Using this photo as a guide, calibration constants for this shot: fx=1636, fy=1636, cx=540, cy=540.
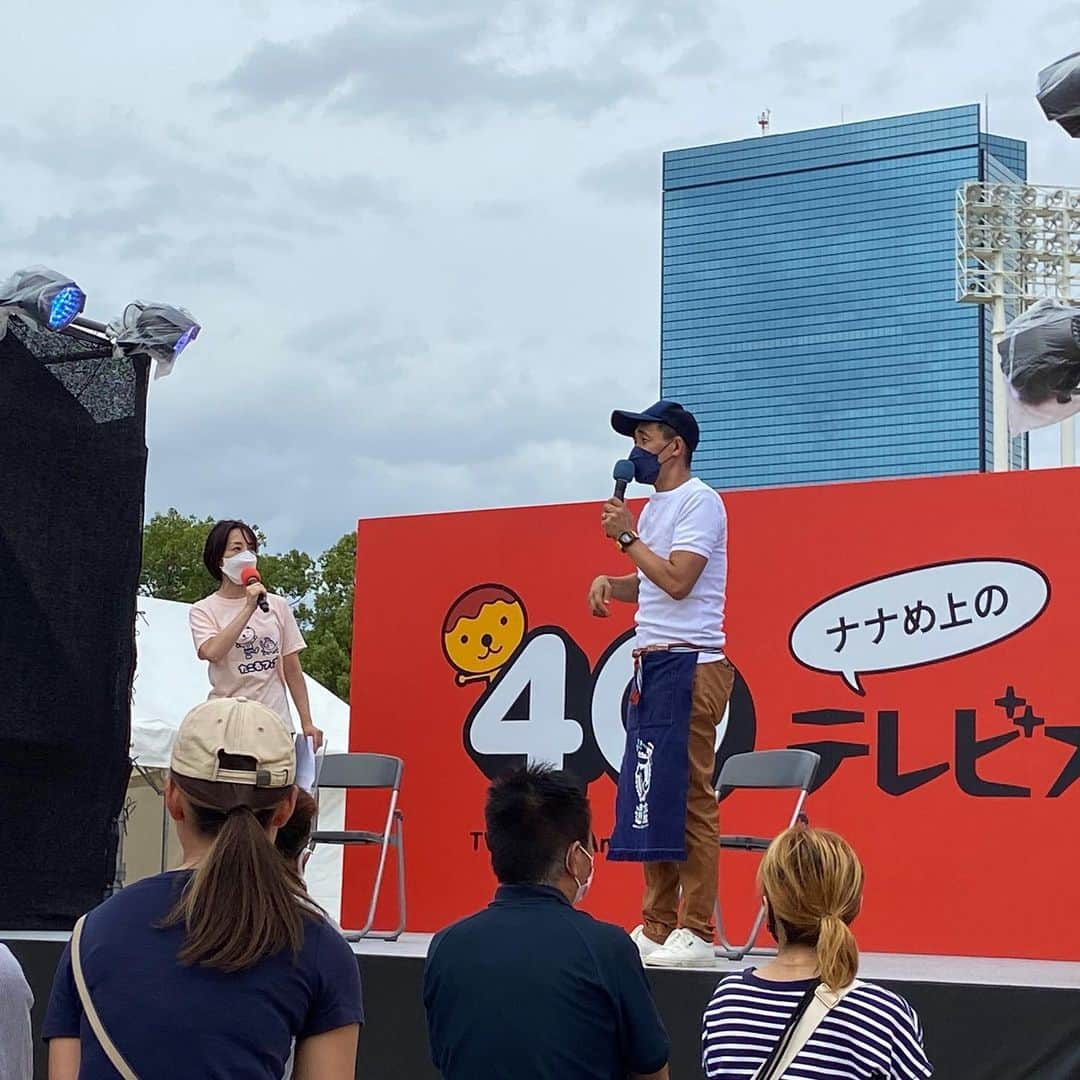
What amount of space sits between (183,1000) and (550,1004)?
21.3 inches

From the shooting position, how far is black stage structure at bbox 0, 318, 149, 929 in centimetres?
496

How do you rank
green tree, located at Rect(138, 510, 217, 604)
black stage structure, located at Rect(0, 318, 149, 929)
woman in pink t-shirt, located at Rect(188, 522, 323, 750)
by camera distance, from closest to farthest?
woman in pink t-shirt, located at Rect(188, 522, 323, 750), black stage structure, located at Rect(0, 318, 149, 929), green tree, located at Rect(138, 510, 217, 604)

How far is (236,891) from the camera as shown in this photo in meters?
1.57

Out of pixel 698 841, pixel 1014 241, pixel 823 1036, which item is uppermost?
pixel 1014 241

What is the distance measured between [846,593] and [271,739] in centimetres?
419

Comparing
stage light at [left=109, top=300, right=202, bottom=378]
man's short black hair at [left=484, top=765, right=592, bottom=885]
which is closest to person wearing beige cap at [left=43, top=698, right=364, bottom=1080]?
man's short black hair at [left=484, top=765, right=592, bottom=885]

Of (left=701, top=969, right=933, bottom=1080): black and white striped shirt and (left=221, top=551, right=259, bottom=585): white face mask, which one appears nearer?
(left=701, top=969, right=933, bottom=1080): black and white striped shirt

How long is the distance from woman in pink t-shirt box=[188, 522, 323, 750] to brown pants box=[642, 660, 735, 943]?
1.28 metres

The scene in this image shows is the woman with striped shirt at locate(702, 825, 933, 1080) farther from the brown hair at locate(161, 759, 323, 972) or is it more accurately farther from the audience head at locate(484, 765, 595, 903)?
the brown hair at locate(161, 759, 323, 972)

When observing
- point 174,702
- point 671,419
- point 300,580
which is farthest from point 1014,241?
point 671,419

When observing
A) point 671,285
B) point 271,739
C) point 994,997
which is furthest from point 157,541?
point 671,285

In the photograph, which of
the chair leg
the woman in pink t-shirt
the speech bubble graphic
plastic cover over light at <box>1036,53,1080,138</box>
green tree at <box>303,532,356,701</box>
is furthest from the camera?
green tree at <box>303,532,356,701</box>

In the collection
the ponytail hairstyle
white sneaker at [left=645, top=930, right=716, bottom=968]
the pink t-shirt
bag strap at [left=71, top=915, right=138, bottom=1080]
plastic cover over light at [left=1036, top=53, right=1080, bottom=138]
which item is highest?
plastic cover over light at [left=1036, top=53, right=1080, bottom=138]

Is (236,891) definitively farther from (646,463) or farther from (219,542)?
(219,542)
